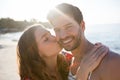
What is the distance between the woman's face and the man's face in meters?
0.69

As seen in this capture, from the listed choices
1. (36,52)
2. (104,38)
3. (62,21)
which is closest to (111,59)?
(62,21)

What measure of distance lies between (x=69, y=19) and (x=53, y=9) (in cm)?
29

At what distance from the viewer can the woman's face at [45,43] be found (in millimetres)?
5188

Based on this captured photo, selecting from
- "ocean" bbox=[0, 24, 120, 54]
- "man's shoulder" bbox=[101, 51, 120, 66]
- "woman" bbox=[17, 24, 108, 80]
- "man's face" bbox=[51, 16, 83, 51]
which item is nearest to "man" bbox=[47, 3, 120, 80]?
"man's face" bbox=[51, 16, 83, 51]

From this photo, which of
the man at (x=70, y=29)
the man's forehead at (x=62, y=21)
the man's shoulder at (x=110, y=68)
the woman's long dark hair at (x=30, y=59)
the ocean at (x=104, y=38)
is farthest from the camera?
the ocean at (x=104, y=38)

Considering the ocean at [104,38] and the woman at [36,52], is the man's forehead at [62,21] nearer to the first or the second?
the woman at [36,52]

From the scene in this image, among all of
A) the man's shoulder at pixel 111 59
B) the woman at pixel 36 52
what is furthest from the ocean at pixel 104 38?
the man's shoulder at pixel 111 59

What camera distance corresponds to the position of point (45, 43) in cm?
520

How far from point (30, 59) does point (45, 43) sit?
0.38m

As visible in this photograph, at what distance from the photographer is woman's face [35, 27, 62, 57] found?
5188 millimetres

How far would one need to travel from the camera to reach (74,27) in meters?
4.45

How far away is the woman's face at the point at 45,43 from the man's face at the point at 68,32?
0.69m

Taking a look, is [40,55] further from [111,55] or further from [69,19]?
[111,55]

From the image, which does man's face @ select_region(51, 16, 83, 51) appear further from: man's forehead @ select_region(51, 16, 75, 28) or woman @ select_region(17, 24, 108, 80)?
woman @ select_region(17, 24, 108, 80)
